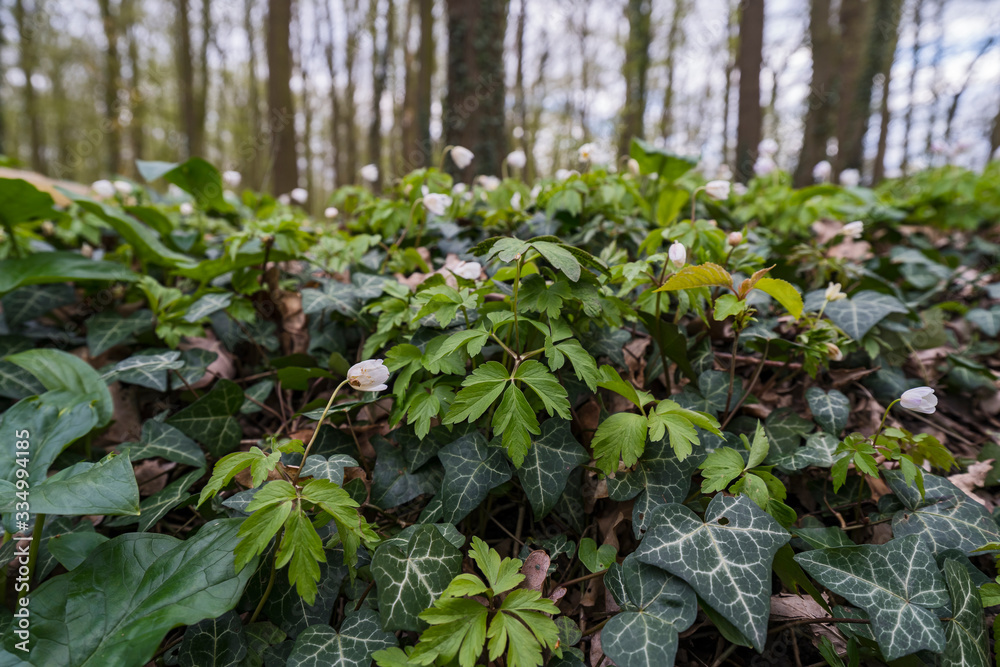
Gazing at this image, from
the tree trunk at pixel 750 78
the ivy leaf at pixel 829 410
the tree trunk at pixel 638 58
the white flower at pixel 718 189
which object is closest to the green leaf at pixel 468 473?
the ivy leaf at pixel 829 410

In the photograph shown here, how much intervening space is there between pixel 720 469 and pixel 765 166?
2.86 m

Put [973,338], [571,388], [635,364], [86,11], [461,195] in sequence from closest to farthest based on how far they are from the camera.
Answer: 1. [571,388]
2. [635,364]
3. [973,338]
4. [461,195]
5. [86,11]

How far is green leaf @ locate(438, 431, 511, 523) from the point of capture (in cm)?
147

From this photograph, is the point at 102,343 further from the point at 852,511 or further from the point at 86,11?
the point at 86,11

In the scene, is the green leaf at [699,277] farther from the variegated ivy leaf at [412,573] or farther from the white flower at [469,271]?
the variegated ivy leaf at [412,573]

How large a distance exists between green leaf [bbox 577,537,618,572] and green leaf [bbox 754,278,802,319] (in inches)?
37.5

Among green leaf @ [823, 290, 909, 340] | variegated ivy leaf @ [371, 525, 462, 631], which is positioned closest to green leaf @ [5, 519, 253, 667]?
variegated ivy leaf @ [371, 525, 462, 631]

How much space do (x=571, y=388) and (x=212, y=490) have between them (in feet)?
3.73

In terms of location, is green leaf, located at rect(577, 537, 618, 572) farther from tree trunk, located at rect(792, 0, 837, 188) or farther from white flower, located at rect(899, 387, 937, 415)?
tree trunk, located at rect(792, 0, 837, 188)

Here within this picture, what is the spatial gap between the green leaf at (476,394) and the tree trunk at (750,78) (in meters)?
5.87

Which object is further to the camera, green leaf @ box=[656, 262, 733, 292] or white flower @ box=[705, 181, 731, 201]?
white flower @ box=[705, 181, 731, 201]

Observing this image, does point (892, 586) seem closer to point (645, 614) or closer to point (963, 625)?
point (963, 625)

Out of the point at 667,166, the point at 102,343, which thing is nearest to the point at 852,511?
the point at 667,166

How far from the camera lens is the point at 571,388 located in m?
1.68
